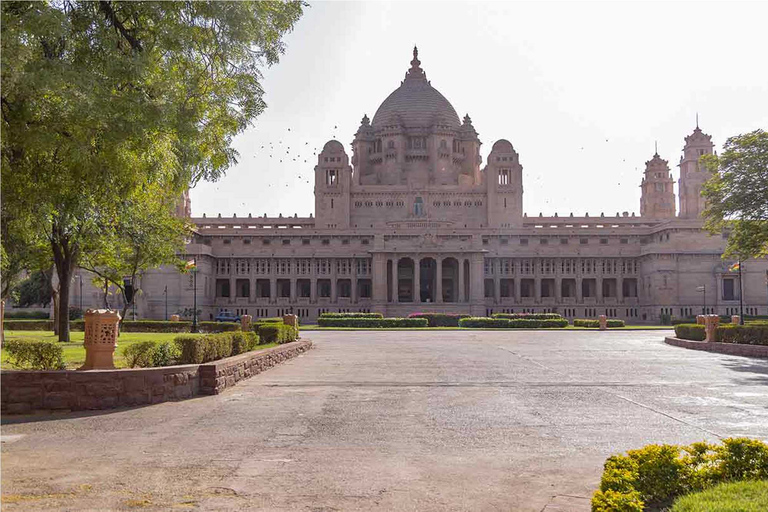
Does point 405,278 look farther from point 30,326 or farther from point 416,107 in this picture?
point 30,326

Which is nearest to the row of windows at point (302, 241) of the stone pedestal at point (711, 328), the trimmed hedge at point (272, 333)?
the stone pedestal at point (711, 328)

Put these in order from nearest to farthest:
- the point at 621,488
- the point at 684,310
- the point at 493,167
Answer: the point at 621,488, the point at 684,310, the point at 493,167

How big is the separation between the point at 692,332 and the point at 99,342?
31.5m

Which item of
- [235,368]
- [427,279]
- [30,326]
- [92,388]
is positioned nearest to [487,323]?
[427,279]

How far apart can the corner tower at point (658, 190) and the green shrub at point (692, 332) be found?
7282 cm

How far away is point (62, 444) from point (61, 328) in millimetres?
22381

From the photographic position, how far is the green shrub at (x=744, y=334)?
3181 cm

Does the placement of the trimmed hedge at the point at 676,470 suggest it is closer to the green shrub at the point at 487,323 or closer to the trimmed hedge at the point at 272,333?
the trimmed hedge at the point at 272,333

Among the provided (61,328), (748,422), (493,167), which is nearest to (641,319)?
(493,167)

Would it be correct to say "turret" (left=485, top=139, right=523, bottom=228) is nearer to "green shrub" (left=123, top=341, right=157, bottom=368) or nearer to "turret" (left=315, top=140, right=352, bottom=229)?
"turret" (left=315, top=140, right=352, bottom=229)

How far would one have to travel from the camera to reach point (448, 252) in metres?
85.6

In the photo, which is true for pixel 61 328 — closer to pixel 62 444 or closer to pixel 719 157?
pixel 62 444

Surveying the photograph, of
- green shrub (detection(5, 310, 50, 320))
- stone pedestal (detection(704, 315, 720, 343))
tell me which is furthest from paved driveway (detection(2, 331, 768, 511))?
green shrub (detection(5, 310, 50, 320))

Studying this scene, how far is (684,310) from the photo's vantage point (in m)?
82.8
